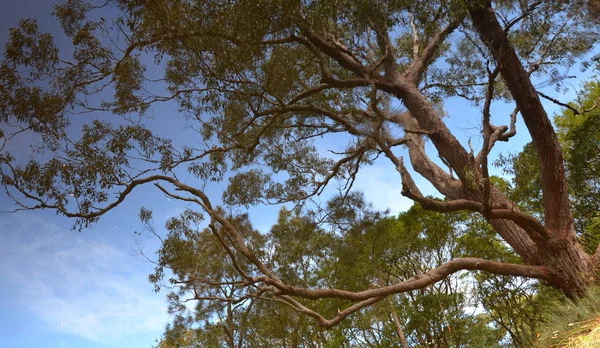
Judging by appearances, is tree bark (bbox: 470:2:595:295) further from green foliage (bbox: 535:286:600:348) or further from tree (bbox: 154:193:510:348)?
tree (bbox: 154:193:510:348)

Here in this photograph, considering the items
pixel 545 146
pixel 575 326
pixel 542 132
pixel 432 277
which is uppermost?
pixel 542 132

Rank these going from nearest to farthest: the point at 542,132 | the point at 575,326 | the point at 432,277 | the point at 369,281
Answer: the point at 575,326 < the point at 432,277 < the point at 542,132 < the point at 369,281

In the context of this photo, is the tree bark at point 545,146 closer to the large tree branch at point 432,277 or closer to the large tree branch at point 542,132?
the large tree branch at point 542,132

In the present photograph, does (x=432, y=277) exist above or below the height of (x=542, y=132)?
below

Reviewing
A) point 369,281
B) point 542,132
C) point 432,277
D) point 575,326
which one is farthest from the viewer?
point 369,281

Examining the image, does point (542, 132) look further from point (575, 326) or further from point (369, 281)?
point (369, 281)

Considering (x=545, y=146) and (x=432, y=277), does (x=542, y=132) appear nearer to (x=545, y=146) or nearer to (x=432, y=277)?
(x=545, y=146)

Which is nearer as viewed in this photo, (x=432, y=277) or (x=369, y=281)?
(x=432, y=277)

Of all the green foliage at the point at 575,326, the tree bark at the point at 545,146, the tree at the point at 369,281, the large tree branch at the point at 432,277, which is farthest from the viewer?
the tree at the point at 369,281

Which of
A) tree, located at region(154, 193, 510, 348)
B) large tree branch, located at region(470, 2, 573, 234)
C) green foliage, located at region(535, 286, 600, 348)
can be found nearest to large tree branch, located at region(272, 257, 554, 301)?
large tree branch, located at region(470, 2, 573, 234)

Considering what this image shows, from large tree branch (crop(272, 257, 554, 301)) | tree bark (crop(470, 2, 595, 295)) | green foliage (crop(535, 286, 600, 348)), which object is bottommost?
green foliage (crop(535, 286, 600, 348))

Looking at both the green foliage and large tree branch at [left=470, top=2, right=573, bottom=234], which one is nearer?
the green foliage

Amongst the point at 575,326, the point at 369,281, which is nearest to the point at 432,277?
the point at 575,326

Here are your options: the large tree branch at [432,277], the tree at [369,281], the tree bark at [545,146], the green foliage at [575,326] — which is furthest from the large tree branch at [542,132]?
the tree at [369,281]
